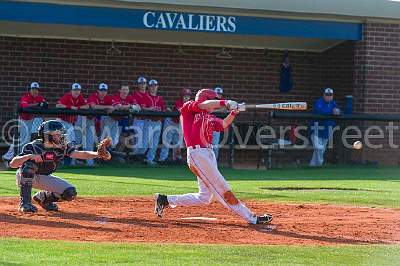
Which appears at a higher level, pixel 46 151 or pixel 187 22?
pixel 187 22

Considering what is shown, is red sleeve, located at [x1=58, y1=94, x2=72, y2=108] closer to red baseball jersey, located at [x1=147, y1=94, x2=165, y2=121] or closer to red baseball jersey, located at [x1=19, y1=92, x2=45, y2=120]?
red baseball jersey, located at [x1=19, y1=92, x2=45, y2=120]

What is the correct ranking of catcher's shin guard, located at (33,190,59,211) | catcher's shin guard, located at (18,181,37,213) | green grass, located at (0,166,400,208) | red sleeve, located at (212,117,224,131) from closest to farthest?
red sleeve, located at (212,117,224,131), catcher's shin guard, located at (18,181,37,213), catcher's shin guard, located at (33,190,59,211), green grass, located at (0,166,400,208)

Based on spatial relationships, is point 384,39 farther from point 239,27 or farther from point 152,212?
point 152,212

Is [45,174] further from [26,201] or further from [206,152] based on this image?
[206,152]

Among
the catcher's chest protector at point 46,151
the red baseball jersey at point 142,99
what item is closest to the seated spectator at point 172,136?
the red baseball jersey at point 142,99

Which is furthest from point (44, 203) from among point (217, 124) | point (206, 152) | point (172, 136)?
point (172, 136)

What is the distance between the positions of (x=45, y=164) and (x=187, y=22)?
10110 millimetres

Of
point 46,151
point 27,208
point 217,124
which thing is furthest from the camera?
point 27,208

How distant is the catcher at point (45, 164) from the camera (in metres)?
10.4

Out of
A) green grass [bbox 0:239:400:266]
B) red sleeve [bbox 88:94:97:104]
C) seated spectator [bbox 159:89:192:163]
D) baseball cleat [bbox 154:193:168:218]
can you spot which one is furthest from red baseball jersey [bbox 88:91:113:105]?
green grass [bbox 0:239:400:266]

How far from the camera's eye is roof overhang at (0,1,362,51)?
63.4ft

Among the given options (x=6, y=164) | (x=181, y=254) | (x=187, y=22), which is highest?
(x=187, y=22)

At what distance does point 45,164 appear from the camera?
10.8 meters

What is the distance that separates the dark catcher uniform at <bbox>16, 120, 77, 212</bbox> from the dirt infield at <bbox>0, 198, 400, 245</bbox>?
20 cm
